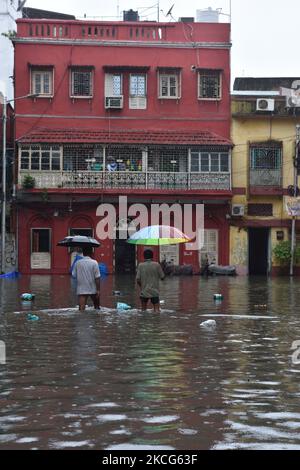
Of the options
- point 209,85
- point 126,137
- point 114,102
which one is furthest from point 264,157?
point 114,102

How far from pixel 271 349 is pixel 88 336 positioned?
286 cm

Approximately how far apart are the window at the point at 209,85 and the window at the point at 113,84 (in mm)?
4000

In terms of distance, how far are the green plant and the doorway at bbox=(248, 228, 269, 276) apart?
0.95 metres

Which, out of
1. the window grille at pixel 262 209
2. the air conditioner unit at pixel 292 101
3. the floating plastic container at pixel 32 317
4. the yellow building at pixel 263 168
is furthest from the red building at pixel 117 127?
the floating plastic container at pixel 32 317

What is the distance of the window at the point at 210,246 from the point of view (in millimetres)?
40906

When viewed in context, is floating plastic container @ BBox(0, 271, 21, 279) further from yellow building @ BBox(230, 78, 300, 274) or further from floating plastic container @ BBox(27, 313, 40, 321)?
floating plastic container @ BBox(27, 313, 40, 321)

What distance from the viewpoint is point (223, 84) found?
41344mm

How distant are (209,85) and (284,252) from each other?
30.4ft

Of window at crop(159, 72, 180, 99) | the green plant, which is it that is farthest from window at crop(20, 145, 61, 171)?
the green plant

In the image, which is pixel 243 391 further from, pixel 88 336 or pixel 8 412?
pixel 88 336

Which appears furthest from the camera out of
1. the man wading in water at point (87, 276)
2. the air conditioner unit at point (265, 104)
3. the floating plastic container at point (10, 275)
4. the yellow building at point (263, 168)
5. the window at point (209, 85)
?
the window at point (209, 85)

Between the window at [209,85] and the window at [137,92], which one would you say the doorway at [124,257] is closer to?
the window at [137,92]

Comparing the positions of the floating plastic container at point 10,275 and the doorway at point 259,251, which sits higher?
the doorway at point 259,251

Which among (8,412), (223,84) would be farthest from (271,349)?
(223,84)
